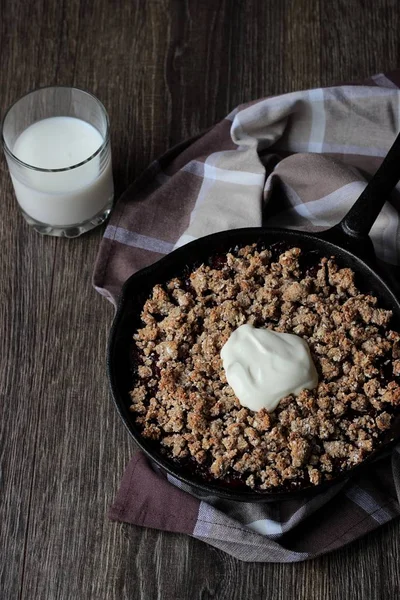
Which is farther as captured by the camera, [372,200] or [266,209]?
[266,209]

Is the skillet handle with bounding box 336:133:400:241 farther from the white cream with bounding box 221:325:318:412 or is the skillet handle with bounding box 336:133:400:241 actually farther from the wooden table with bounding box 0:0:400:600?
the wooden table with bounding box 0:0:400:600

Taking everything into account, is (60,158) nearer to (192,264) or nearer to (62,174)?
(62,174)

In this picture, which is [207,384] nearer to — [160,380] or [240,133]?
[160,380]

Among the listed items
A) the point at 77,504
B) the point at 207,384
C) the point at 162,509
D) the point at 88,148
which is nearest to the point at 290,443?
the point at 207,384

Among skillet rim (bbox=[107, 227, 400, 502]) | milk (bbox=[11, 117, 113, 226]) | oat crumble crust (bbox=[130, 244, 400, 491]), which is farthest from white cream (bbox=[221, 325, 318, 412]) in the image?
milk (bbox=[11, 117, 113, 226])

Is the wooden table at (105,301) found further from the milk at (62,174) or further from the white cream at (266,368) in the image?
the white cream at (266,368)

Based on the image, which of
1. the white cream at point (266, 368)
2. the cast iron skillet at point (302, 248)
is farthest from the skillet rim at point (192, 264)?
the white cream at point (266, 368)

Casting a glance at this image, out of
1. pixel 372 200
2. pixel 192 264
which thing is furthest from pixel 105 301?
pixel 372 200
